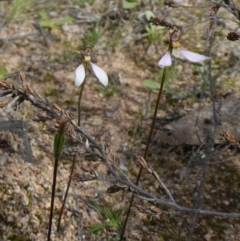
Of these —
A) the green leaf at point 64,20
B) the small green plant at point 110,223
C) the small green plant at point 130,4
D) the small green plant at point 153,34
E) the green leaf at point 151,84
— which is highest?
the small green plant at point 130,4

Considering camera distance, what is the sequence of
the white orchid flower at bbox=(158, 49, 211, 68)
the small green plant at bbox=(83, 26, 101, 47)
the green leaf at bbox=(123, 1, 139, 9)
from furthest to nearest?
the green leaf at bbox=(123, 1, 139, 9) → the small green plant at bbox=(83, 26, 101, 47) → the white orchid flower at bbox=(158, 49, 211, 68)

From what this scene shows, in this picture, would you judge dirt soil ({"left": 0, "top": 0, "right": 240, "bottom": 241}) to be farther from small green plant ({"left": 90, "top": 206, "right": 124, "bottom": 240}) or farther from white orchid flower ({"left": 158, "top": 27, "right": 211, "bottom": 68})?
white orchid flower ({"left": 158, "top": 27, "right": 211, "bottom": 68})

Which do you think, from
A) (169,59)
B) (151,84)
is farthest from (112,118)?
(169,59)

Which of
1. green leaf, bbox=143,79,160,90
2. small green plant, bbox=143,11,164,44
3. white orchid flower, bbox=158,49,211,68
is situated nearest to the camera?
white orchid flower, bbox=158,49,211,68

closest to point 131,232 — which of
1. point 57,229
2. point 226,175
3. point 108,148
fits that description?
point 57,229

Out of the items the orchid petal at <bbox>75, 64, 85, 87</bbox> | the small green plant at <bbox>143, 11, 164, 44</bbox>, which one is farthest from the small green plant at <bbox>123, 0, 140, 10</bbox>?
the orchid petal at <bbox>75, 64, 85, 87</bbox>

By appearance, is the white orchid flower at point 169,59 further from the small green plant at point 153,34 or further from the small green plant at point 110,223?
the small green plant at point 153,34

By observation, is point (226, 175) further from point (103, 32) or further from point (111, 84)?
point (103, 32)

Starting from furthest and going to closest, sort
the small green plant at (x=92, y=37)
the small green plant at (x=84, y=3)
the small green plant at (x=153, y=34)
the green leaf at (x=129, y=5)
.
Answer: the small green plant at (x=84, y=3)
the green leaf at (x=129, y=5)
the small green plant at (x=153, y=34)
the small green plant at (x=92, y=37)

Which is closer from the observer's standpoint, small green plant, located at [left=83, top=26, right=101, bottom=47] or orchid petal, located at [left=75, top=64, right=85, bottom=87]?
orchid petal, located at [left=75, top=64, right=85, bottom=87]

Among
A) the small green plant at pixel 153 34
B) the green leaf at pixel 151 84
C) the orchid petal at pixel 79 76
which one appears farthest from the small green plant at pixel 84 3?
the orchid petal at pixel 79 76
